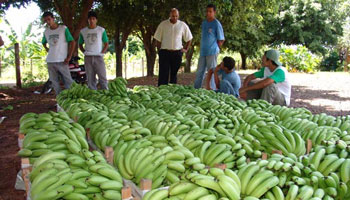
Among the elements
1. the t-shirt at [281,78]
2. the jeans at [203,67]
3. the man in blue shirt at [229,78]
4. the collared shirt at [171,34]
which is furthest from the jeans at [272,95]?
the collared shirt at [171,34]

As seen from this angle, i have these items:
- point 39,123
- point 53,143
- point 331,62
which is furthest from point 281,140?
point 331,62

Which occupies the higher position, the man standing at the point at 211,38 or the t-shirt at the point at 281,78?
the man standing at the point at 211,38

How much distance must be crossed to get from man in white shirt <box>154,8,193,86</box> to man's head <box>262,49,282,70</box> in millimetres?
2553

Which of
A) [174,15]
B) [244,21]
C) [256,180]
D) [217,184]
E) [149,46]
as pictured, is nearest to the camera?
[217,184]

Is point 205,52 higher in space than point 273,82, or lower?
higher

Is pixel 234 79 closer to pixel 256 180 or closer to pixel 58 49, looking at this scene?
pixel 58 49

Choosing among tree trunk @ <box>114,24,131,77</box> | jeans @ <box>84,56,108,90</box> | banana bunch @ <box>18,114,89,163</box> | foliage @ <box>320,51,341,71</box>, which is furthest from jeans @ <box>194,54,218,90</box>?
foliage @ <box>320,51,341,71</box>

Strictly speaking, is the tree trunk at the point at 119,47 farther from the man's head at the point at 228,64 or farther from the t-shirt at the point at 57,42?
the man's head at the point at 228,64

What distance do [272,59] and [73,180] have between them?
15.1ft

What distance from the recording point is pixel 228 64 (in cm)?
687

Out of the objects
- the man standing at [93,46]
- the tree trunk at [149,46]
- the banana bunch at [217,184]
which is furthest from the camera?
the tree trunk at [149,46]

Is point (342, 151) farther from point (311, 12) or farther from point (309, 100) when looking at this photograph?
point (311, 12)

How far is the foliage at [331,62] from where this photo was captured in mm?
34188

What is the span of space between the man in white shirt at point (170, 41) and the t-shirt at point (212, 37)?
490 millimetres
